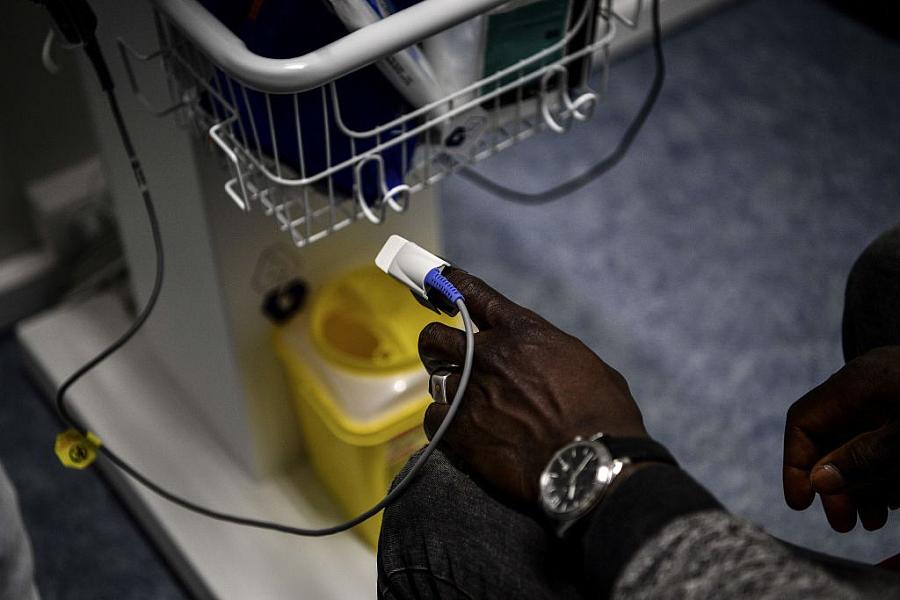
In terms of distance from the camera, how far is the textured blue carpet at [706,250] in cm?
130

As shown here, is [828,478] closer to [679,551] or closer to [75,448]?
[679,551]

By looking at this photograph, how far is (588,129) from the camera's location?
175cm

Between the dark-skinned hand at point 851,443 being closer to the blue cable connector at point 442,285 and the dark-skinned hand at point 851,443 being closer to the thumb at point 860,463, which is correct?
the thumb at point 860,463

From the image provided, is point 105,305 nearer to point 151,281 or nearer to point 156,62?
point 151,281

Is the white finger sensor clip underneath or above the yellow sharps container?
above

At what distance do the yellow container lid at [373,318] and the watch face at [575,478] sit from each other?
19.0 inches

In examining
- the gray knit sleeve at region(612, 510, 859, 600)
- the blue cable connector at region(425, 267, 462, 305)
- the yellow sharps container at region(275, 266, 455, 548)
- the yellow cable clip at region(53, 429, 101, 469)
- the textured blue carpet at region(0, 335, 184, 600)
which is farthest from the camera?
the textured blue carpet at region(0, 335, 184, 600)

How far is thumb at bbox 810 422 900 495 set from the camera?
73 cm

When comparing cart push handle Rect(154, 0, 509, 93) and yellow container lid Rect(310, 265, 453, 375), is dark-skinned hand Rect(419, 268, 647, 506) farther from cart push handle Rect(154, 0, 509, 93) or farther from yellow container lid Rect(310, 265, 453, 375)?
yellow container lid Rect(310, 265, 453, 375)

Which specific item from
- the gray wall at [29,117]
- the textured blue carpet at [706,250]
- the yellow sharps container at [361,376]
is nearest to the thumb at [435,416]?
the yellow sharps container at [361,376]

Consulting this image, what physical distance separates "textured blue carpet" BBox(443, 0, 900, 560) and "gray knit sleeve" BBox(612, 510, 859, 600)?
0.70 meters

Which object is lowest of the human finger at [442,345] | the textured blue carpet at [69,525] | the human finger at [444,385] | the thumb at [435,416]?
the textured blue carpet at [69,525]

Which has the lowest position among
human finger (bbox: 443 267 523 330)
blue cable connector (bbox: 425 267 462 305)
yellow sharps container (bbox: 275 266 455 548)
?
yellow sharps container (bbox: 275 266 455 548)

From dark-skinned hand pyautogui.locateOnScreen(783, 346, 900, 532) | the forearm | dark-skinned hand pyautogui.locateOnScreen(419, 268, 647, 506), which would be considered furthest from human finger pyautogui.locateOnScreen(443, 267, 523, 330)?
dark-skinned hand pyautogui.locateOnScreen(783, 346, 900, 532)
